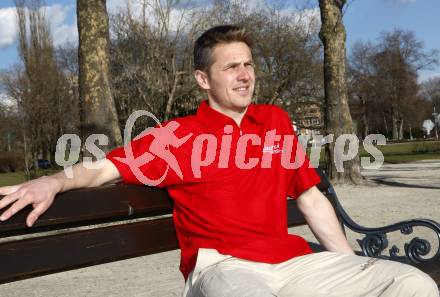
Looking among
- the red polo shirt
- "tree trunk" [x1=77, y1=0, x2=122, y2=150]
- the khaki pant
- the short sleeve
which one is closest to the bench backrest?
the red polo shirt

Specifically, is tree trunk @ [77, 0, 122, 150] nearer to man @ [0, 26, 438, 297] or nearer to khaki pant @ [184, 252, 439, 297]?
man @ [0, 26, 438, 297]

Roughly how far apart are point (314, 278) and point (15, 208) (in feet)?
4.38

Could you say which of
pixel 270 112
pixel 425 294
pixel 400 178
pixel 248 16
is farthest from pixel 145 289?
pixel 248 16

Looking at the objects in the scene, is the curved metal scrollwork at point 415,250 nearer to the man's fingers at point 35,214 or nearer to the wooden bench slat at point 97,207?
the wooden bench slat at point 97,207

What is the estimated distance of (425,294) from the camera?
2.56 m

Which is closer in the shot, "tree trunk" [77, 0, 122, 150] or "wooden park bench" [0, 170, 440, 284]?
"wooden park bench" [0, 170, 440, 284]

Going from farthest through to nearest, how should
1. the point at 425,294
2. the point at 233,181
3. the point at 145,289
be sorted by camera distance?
the point at 145,289, the point at 233,181, the point at 425,294

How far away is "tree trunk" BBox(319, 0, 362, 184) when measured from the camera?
15.6 m

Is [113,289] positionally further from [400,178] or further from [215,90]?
[400,178]

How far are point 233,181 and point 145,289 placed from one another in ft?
10.6

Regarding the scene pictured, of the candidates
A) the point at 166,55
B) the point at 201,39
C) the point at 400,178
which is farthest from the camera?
the point at 166,55

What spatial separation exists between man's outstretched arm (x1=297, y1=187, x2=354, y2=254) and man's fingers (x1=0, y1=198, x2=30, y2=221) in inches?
59.3

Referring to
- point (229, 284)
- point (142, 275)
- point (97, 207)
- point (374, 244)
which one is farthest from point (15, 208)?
point (142, 275)

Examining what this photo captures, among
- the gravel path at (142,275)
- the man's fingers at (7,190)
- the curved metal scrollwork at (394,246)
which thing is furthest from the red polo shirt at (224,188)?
the gravel path at (142,275)
